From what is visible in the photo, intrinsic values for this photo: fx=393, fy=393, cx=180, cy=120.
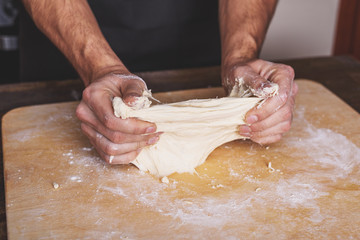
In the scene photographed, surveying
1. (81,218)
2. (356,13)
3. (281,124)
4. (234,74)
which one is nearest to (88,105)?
(81,218)

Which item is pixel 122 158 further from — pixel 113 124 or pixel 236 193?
pixel 236 193

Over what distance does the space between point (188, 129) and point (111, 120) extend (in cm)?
25

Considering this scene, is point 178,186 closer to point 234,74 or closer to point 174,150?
point 174,150

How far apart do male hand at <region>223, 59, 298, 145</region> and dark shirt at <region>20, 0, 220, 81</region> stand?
Answer: 0.66 meters

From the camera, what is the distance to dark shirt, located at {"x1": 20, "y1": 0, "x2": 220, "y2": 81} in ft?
6.02

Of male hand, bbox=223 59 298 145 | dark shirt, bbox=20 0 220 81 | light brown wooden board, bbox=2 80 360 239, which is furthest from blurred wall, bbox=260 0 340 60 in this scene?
male hand, bbox=223 59 298 145

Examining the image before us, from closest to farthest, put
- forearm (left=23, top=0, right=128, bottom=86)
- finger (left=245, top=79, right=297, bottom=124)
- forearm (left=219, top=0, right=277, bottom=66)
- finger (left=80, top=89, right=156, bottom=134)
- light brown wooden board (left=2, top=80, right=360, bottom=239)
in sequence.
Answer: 1. light brown wooden board (left=2, top=80, right=360, bottom=239)
2. finger (left=80, top=89, right=156, bottom=134)
3. finger (left=245, top=79, right=297, bottom=124)
4. forearm (left=23, top=0, right=128, bottom=86)
5. forearm (left=219, top=0, right=277, bottom=66)

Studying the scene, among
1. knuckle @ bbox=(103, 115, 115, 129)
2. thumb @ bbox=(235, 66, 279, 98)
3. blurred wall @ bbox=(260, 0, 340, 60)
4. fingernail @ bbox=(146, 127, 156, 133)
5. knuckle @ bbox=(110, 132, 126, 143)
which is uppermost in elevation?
thumb @ bbox=(235, 66, 279, 98)

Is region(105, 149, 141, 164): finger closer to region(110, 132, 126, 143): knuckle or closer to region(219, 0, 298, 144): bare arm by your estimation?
region(110, 132, 126, 143): knuckle

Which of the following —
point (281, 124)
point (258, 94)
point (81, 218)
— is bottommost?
point (81, 218)

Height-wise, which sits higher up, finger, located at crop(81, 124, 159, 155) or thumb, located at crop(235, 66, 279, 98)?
thumb, located at crop(235, 66, 279, 98)

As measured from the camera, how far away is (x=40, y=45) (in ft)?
6.20

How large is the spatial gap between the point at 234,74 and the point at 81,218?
0.69 m

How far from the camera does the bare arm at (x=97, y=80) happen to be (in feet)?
3.76
